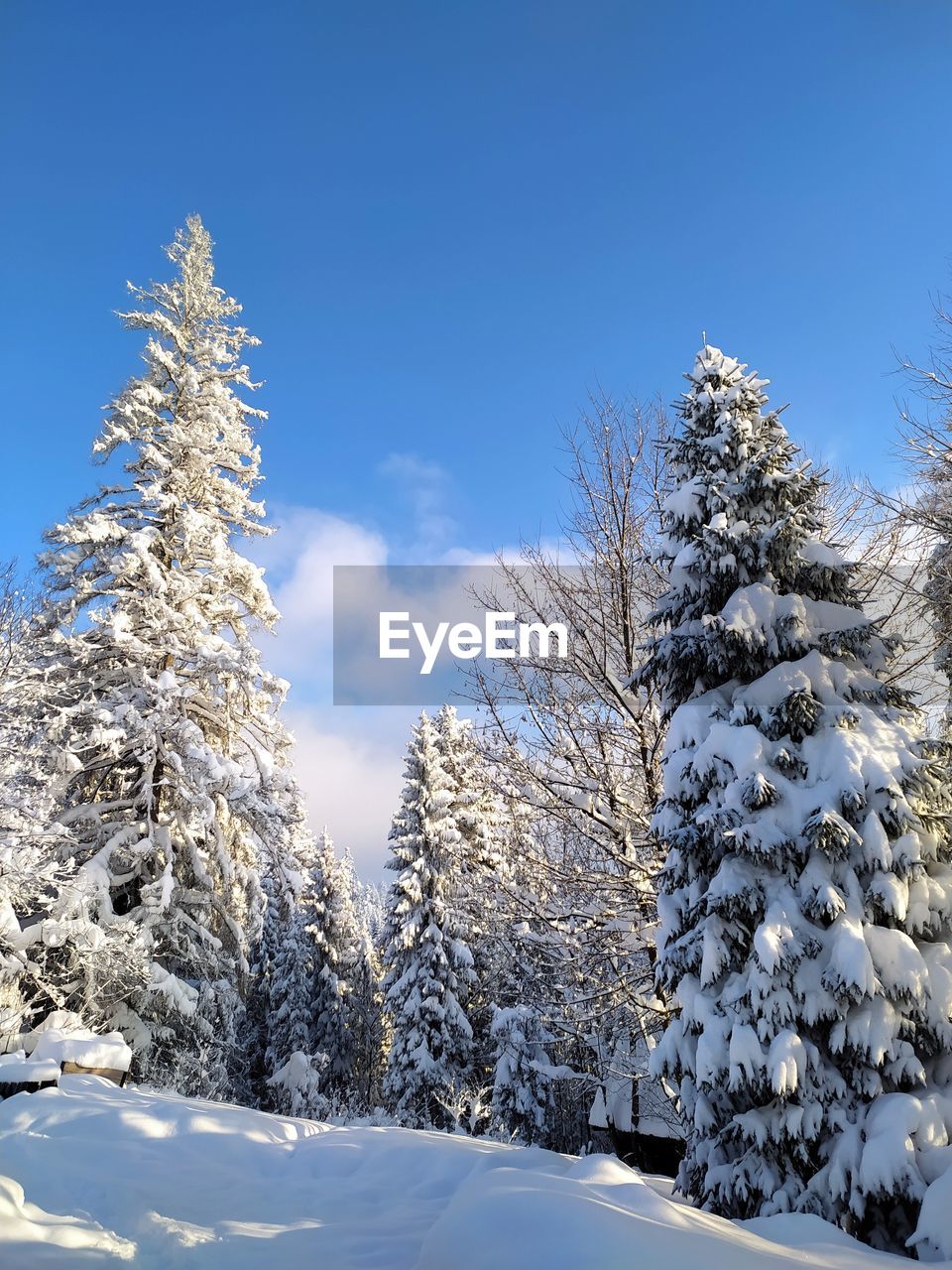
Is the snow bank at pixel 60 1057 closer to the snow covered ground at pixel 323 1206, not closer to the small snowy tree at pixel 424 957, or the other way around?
the snow covered ground at pixel 323 1206

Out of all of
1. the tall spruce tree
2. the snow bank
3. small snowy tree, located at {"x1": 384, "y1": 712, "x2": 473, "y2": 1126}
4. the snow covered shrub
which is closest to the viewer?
the snow bank

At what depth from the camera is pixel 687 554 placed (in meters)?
6.77

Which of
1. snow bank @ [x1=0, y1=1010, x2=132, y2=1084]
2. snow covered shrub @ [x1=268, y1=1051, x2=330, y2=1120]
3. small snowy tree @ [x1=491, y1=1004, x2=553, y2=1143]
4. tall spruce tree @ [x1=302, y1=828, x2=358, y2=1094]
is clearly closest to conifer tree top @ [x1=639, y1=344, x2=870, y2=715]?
snow bank @ [x1=0, y1=1010, x2=132, y2=1084]

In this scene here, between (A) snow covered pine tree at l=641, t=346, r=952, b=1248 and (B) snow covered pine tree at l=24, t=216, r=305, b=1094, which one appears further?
(B) snow covered pine tree at l=24, t=216, r=305, b=1094

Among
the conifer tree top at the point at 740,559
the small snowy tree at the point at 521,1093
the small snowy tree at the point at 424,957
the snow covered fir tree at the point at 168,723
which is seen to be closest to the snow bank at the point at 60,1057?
the snow covered fir tree at the point at 168,723

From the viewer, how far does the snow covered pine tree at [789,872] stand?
16.4 feet

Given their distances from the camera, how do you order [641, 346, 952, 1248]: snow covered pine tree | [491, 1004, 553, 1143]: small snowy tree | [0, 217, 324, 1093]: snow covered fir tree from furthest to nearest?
[491, 1004, 553, 1143]: small snowy tree < [0, 217, 324, 1093]: snow covered fir tree < [641, 346, 952, 1248]: snow covered pine tree

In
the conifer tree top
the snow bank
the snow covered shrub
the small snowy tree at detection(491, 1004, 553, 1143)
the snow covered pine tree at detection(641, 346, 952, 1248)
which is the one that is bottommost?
the snow covered shrub

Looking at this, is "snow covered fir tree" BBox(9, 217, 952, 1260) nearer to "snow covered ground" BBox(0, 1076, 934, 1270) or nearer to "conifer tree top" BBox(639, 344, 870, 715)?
"conifer tree top" BBox(639, 344, 870, 715)

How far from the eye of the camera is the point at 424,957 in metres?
22.1

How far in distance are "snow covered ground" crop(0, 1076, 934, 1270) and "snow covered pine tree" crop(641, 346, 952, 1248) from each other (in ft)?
2.43

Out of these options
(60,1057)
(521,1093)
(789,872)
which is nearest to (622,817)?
(789,872)

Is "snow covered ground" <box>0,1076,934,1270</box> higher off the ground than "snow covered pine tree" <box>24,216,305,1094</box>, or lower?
lower

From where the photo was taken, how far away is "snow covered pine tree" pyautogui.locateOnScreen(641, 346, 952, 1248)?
16.4 feet
